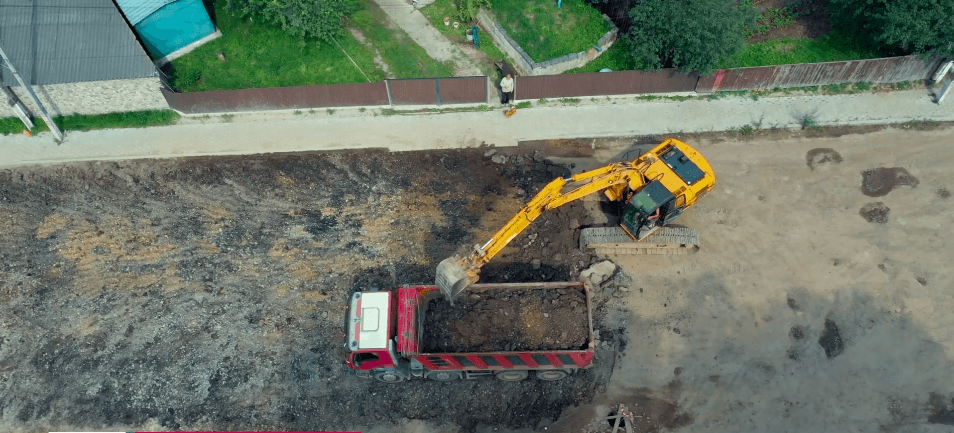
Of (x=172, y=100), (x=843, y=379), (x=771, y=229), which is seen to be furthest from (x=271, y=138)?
(x=843, y=379)

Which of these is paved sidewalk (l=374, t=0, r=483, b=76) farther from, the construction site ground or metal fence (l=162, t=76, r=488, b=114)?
the construction site ground

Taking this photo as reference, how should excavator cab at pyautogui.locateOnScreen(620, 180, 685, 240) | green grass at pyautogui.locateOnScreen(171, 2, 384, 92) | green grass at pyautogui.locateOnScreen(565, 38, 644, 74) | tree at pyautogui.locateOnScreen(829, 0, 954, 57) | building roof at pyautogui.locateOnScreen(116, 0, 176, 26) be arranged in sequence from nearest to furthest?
excavator cab at pyautogui.locateOnScreen(620, 180, 685, 240) → tree at pyautogui.locateOnScreen(829, 0, 954, 57) → building roof at pyautogui.locateOnScreen(116, 0, 176, 26) → green grass at pyautogui.locateOnScreen(565, 38, 644, 74) → green grass at pyautogui.locateOnScreen(171, 2, 384, 92)

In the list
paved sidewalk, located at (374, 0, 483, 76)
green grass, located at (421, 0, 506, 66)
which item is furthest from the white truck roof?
green grass, located at (421, 0, 506, 66)

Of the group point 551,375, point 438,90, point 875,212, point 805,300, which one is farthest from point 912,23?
point 551,375

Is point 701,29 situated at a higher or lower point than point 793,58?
higher

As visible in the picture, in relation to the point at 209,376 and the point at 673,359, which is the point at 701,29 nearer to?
the point at 673,359

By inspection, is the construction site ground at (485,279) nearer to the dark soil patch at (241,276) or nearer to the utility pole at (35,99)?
the dark soil patch at (241,276)

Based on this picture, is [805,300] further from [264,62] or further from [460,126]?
[264,62]
